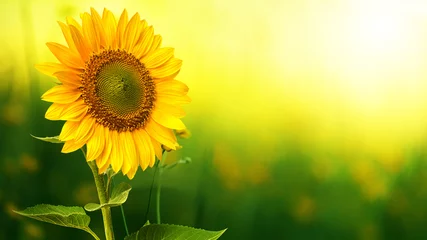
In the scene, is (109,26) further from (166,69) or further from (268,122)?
(268,122)

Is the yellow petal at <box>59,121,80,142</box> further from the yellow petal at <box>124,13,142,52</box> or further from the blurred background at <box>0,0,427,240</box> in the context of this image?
the blurred background at <box>0,0,427,240</box>

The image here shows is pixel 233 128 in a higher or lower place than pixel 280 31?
lower

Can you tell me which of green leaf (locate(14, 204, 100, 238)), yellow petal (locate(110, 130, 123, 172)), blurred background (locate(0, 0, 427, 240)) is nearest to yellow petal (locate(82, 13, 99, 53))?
yellow petal (locate(110, 130, 123, 172))

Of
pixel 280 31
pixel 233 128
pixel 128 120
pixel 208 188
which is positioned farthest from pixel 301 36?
pixel 128 120

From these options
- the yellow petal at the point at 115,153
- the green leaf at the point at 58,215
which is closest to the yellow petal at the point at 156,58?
the yellow petal at the point at 115,153

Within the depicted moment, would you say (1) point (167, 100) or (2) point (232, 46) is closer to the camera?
(1) point (167, 100)

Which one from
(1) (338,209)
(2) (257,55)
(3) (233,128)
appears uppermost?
(2) (257,55)

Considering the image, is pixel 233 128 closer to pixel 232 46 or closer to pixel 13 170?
pixel 232 46
